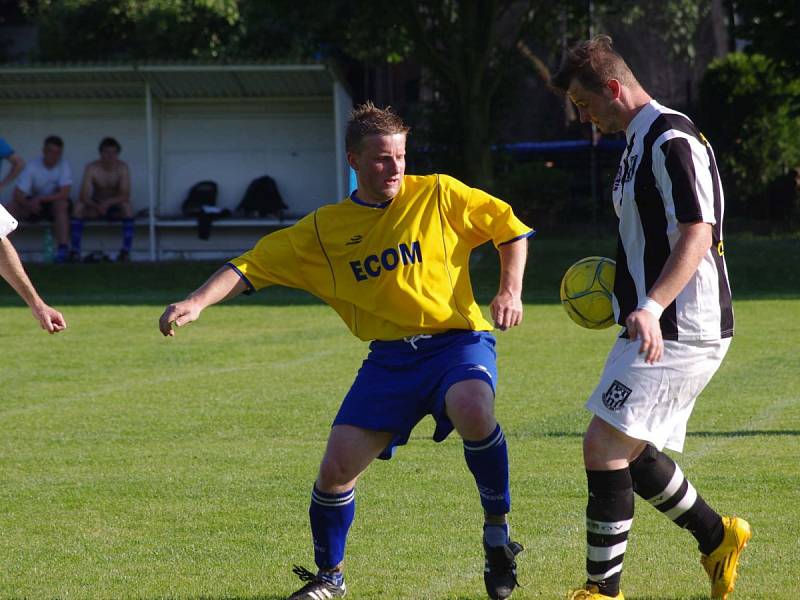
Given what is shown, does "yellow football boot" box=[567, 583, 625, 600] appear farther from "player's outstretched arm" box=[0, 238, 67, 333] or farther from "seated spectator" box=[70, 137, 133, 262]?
"seated spectator" box=[70, 137, 133, 262]

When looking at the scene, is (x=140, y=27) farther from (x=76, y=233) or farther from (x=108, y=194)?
(x=76, y=233)

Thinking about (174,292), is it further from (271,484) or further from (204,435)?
(271,484)

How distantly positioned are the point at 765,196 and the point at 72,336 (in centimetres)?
1482

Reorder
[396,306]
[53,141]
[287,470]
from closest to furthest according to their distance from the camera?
[396,306]
[287,470]
[53,141]

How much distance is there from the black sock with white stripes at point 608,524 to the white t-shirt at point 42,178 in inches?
693

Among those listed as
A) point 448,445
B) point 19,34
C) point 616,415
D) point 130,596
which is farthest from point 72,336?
point 19,34

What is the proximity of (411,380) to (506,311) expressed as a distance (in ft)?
1.47

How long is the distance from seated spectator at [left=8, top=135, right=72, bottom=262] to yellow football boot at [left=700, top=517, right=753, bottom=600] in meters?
17.3

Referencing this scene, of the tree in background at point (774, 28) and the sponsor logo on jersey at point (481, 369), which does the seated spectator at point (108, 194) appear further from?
the sponsor logo on jersey at point (481, 369)

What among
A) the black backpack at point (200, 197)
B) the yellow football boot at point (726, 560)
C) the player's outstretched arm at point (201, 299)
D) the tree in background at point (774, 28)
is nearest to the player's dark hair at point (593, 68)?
the player's outstretched arm at point (201, 299)

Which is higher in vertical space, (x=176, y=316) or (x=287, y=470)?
(x=176, y=316)

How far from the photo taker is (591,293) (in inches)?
190

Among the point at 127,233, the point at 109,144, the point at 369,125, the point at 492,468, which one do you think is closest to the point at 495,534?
the point at 492,468

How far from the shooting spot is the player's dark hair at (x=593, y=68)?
4.48 m
